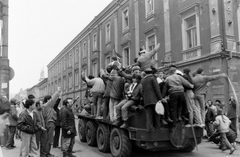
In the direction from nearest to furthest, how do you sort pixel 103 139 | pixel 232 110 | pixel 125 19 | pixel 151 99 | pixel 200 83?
pixel 151 99 → pixel 200 83 → pixel 103 139 → pixel 232 110 → pixel 125 19

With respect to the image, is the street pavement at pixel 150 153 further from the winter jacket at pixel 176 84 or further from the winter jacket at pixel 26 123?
the winter jacket at pixel 176 84

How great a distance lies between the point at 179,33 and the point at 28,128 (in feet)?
40.9

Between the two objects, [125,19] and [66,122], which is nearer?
[66,122]

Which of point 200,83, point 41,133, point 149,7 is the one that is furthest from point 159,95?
point 149,7

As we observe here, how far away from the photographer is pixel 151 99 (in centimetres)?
627

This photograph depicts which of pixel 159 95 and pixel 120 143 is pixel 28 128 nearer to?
pixel 120 143

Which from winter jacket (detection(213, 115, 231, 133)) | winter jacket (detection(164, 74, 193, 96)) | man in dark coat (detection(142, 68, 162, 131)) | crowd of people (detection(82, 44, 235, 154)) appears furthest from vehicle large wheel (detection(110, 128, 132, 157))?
winter jacket (detection(213, 115, 231, 133))

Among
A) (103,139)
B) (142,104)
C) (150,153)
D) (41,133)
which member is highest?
(142,104)

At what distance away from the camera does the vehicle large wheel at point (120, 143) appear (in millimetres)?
6941

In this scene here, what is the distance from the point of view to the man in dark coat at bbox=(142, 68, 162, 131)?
Result: 20.6ft

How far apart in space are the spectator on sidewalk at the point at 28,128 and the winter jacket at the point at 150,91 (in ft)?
10.8

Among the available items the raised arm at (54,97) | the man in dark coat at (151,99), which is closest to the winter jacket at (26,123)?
the raised arm at (54,97)

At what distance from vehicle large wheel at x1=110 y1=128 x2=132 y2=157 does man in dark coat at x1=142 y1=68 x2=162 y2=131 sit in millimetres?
1046

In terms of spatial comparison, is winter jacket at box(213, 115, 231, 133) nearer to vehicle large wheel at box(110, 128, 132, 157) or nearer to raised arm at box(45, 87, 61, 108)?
vehicle large wheel at box(110, 128, 132, 157)
